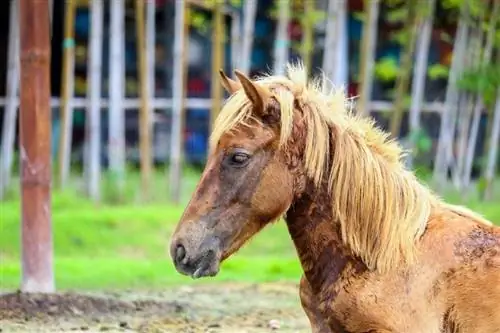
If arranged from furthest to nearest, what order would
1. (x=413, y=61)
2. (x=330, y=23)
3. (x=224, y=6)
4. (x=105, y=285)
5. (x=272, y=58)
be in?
(x=272, y=58)
(x=413, y=61)
(x=224, y=6)
(x=330, y=23)
(x=105, y=285)

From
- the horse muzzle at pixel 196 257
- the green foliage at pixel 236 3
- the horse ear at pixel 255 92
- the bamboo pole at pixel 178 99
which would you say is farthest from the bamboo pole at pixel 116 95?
the horse muzzle at pixel 196 257

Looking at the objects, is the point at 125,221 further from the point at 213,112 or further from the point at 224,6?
the point at 224,6

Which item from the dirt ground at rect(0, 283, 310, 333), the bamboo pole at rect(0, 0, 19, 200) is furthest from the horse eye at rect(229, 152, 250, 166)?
the bamboo pole at rect(0, 0, 19, 200)

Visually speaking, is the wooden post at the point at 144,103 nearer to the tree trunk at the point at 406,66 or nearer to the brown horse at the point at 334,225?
the tree trunk at the point at 406,66

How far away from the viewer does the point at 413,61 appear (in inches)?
701

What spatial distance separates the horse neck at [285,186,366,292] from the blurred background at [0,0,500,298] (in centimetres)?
529

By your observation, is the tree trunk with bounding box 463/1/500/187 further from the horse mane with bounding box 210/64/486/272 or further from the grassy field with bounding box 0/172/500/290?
the horse mane with bounding box 210/64/486/272

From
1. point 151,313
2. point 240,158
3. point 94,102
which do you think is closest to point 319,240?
point 240,158

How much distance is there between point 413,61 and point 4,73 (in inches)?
255

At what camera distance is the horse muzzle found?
5.46m

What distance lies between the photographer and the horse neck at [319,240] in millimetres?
5629

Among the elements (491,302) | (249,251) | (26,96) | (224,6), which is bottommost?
(249,251)

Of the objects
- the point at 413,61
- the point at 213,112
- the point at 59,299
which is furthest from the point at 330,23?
the point at 59,299

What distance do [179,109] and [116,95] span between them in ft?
2.74
